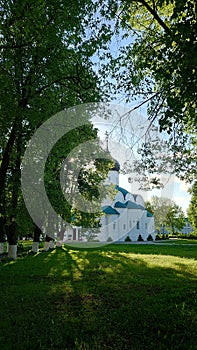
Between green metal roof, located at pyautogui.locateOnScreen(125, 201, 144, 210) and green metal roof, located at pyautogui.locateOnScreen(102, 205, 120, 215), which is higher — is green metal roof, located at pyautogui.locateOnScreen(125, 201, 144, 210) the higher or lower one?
the higher one

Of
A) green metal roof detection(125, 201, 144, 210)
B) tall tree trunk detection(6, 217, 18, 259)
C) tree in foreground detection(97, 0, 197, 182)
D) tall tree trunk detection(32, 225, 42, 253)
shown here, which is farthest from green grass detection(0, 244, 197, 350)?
green metal roof detection(125, 201, 144, 210)

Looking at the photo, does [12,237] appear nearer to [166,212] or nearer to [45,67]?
[45,67]

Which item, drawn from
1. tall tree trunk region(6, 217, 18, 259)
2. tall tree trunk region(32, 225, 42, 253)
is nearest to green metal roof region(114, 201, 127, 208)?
tall tree trunk region(32, 225, 42, 253)

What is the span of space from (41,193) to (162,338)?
→ 32.3 ft

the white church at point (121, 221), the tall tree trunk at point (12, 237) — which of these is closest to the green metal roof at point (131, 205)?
the white church at point (121, 221)

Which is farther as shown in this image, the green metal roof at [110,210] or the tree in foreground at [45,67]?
the green metal roof at [110,210]

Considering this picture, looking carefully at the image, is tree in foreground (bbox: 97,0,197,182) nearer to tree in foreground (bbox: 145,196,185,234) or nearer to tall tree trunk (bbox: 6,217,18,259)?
tall tree trunk (bbox: 6,217,18,259)

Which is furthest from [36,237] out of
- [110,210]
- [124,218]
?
[124,218]

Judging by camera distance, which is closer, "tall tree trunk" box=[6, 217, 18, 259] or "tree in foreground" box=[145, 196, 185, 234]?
"tall tree trunk" box=[6, 217, 18, 259]

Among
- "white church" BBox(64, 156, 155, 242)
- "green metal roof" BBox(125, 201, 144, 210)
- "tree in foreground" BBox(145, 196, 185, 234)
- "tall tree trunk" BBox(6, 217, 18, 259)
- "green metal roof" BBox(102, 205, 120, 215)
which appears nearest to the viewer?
"tall tree trunk" BBox(6, 217, 18, 259)

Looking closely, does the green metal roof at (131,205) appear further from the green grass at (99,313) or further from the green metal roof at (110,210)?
the green grass at (99,313)

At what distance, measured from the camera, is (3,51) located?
8844 millimetres

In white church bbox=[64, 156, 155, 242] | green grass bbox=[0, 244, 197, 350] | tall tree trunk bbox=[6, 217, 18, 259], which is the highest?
white church bbox=[64, 156, 155, 242]

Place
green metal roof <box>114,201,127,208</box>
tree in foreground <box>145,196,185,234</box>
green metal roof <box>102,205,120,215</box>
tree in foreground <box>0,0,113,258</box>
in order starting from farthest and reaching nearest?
1. tree in foreground <box>145,196,185,234</box>
2. green metal roof <box>114,201,127,208</box>
3. green metal roof <box>102,205,120,215</box>
4. tree in foreground <box>0,0,113,258</box>
